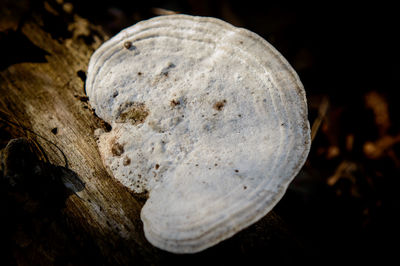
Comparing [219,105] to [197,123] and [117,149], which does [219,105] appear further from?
[117,149]

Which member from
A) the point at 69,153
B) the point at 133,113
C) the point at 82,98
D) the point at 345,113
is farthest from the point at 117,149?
the point at 345,113

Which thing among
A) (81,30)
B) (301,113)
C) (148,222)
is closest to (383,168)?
(301,113)

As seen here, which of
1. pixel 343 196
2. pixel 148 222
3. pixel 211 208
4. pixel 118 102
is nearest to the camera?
pixel 211 208

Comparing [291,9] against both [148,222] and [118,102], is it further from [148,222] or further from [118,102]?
[148,222]

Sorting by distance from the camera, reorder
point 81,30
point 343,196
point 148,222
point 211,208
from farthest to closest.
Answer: point 343,196, point 81,30, point 148,222, point 211,208

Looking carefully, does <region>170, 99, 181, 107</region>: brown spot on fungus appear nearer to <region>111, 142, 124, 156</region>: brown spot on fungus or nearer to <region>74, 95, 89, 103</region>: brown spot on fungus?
<region>111, 142, 124, 156</region>: brown spot on fungus

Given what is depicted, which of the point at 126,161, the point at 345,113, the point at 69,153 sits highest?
the point at 69,153

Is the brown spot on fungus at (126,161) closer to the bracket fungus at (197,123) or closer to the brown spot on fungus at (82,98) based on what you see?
the bracket fungus at (197,123)

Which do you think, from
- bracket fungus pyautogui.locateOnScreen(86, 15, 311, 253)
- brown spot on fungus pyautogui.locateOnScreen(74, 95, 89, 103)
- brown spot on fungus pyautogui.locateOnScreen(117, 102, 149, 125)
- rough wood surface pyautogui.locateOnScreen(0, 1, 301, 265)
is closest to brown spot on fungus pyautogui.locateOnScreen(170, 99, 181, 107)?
bracket fungus pyautogui.locateOnScreen(86, 15, 311, 253)
